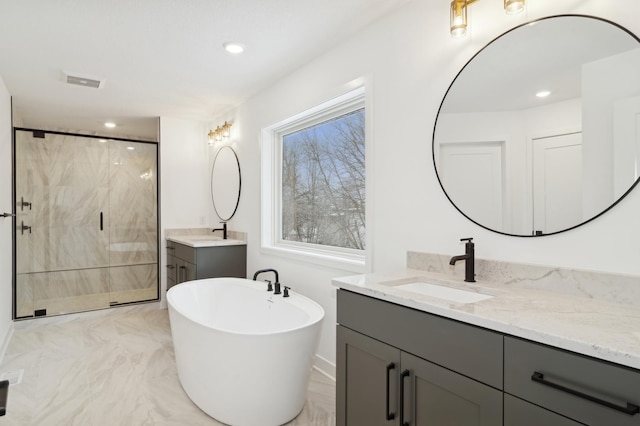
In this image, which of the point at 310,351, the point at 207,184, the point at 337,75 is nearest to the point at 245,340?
the point at 310,351

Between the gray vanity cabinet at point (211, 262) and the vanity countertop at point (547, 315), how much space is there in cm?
235

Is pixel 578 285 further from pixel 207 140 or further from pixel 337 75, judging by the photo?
pixel 207 140

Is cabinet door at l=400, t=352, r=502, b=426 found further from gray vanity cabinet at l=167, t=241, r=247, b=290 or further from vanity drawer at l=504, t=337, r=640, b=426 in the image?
gray vanity cabinet at l=167, t=241, r=247, b=290

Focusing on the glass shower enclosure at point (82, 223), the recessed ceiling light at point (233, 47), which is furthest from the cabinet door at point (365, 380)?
the glass shower enclosure at point (82, 223)

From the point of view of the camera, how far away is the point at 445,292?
1635 mm

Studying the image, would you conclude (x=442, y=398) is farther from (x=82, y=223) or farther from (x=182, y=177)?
(x=82, y=223)

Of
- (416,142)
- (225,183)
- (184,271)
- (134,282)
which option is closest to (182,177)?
(225,183)

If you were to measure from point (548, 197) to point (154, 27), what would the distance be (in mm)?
2379

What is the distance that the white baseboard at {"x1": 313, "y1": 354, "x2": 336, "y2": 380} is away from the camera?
2.61 m

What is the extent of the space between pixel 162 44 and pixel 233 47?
0.48 metres

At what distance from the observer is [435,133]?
6.16 ft

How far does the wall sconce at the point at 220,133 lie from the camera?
13.4 feet

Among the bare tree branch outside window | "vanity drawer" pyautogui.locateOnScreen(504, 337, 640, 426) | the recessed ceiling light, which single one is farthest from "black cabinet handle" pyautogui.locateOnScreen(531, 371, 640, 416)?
the recessed ceiling light

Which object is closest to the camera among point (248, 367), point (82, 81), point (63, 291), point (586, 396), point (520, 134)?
point (586, 396)
